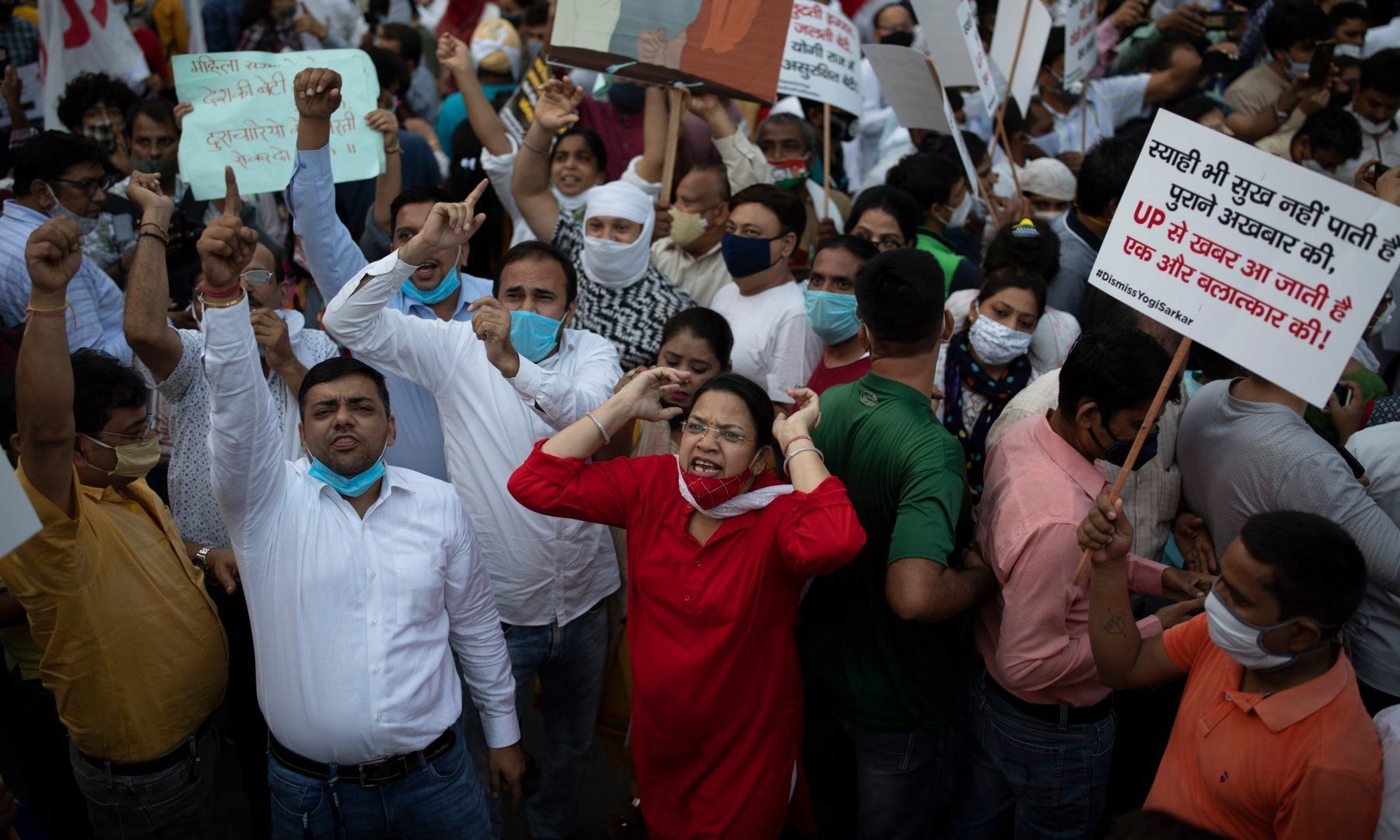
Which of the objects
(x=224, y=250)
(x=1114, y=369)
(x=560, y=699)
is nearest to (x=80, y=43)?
(x=224, y=250)

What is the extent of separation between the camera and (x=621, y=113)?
7750mm

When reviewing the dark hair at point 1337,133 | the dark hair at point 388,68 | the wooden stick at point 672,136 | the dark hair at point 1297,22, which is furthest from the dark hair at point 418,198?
the dark hair at point 1297,22

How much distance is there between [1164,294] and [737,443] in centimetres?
128

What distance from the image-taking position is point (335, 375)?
3.52m

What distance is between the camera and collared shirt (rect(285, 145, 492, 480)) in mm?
4348

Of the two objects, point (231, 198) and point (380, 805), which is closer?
point (380, 805)

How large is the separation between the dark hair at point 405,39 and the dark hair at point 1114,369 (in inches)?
310

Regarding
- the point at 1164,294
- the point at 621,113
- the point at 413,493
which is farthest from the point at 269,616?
the point at 621,113

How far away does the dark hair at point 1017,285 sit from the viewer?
427cm

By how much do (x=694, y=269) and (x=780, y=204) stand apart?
2.68 feet

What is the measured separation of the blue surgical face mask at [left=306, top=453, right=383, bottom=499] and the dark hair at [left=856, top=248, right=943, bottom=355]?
163 centimetres

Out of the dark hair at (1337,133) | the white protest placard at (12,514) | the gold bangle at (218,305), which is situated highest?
the dark hair at (1337,133)

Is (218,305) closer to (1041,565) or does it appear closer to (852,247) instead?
(1041,565)

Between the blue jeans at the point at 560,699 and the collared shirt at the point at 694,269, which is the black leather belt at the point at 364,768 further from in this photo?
the collared shirt at the point at 694,269
